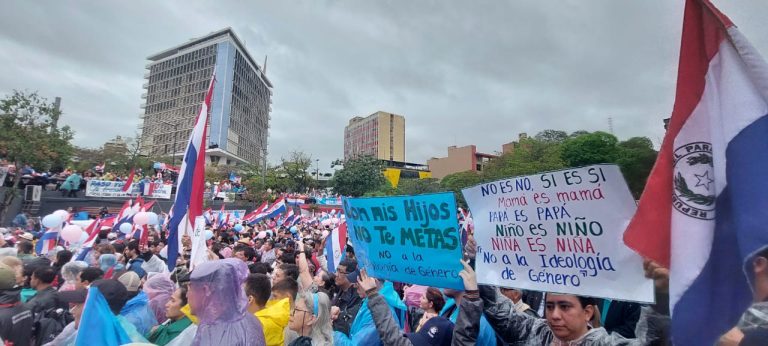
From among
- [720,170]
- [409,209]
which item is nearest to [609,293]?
[720,170]

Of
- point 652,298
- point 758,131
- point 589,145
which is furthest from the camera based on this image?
point 589,145

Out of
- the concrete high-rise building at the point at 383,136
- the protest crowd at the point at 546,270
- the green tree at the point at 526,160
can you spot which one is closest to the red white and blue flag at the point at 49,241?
the protest crowd at the point at 546,270

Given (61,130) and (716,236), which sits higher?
(61,130)

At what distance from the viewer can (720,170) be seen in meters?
1.68

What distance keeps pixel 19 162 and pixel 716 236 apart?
960 inches

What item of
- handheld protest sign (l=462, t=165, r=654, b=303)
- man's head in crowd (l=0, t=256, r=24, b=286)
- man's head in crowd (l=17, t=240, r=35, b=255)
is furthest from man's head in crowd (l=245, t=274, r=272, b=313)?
man's head in crowd (l=17, t=240, r=35, b=255)

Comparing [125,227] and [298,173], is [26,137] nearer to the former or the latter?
[125,227]

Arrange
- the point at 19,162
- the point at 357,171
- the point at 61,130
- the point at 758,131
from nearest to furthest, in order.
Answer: the point at 758,131, the point at 19,162, the point at 61,130, the point at 357,171

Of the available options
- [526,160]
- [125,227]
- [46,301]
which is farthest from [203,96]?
[46,301]

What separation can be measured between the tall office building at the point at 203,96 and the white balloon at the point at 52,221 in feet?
258

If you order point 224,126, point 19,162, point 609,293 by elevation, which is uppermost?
point 224,126

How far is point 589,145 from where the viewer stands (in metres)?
47.3

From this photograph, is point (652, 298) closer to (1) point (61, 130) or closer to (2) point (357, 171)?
(1) point (61, 130)

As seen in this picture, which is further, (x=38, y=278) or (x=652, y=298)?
(x=38, y=278)
